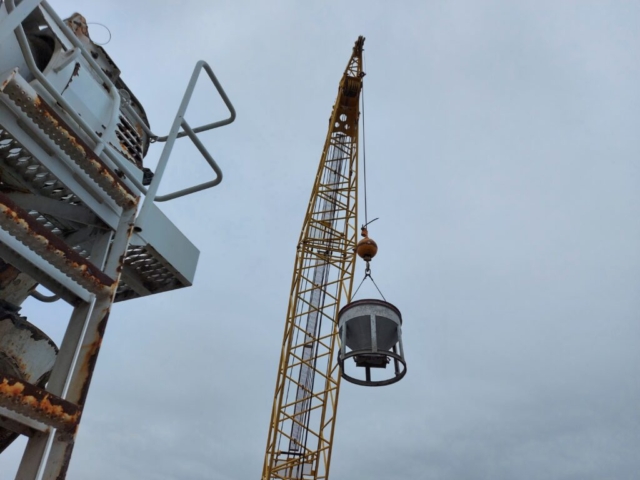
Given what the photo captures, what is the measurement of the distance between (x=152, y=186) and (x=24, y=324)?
4.88ft

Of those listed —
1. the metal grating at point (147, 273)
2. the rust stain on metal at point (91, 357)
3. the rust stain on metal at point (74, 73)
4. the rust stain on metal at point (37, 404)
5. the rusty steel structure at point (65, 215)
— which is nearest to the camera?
the rust stain on metal at point (37, 404)

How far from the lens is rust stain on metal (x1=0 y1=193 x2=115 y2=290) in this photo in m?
2.56

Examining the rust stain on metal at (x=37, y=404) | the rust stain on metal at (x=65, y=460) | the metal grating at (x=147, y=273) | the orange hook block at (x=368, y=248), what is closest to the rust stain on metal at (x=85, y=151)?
the metal grating at (x=147, y=273)

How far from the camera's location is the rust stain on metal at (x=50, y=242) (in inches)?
101

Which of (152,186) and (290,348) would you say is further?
(290,348)

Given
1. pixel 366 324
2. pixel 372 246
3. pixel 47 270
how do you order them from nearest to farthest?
1. pixel 47 270
2. pixel 366 324
3. pixel 372 246

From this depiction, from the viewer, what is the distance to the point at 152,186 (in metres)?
3.65

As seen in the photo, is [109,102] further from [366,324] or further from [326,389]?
[326,389]

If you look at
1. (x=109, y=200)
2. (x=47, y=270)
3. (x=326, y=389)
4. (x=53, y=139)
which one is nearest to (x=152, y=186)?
(x=109, y=200)

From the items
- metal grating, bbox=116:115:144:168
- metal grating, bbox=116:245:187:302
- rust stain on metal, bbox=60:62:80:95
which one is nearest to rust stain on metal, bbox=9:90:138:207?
metal grating, bbox=116:245:187:302

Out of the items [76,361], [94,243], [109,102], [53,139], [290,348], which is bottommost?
[76,361]

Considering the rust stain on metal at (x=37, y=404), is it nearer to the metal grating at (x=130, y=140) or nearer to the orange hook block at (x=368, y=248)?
the metal grating at (x=130, y=140)

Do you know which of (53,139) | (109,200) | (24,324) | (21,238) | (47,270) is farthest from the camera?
(24,324)

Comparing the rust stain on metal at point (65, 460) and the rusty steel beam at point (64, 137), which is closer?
the rust stain on metal at point (65, 460)
